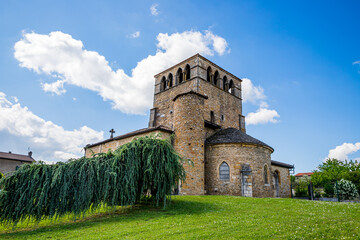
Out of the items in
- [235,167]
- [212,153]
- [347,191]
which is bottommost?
[347,191]

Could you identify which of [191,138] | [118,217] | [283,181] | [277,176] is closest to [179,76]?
[191,138]

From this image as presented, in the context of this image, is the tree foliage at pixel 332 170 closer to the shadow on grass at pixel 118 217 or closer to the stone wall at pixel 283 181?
the stone wall at pixel 283 181

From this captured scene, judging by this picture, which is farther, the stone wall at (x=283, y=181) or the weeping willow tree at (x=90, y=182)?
the stone wall at (x=283, y=181)

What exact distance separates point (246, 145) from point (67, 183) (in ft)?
41.0

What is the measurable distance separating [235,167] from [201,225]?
9761mm

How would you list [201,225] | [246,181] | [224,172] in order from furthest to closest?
[224,172] < [246,181] < [201,225]

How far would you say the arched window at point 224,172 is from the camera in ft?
56.2

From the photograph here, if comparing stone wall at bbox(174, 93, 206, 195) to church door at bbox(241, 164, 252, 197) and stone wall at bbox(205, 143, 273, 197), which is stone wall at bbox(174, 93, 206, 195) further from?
church door at bbox(241, 164, 252, 197)

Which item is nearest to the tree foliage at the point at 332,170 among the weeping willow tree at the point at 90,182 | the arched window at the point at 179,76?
the arched window at the point at 179,76

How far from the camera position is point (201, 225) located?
7.79m

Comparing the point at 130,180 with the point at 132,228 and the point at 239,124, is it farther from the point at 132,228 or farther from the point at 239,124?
the point at 239,124

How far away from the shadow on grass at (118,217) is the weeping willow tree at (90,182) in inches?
17.2

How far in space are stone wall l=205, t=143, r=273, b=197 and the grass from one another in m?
6.14

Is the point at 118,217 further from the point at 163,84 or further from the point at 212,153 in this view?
the point at 163,84
